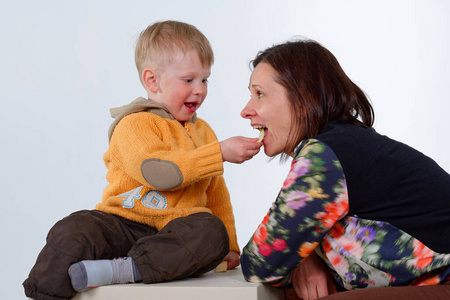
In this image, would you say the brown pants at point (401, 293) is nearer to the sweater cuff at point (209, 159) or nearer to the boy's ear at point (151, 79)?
the sweater cuff at point (209, 159)

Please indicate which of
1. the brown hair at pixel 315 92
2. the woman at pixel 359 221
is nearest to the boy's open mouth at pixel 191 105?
the brown hair at pixel 315 92

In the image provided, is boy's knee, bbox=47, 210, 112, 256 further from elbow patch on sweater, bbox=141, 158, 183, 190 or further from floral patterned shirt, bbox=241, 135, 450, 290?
floral patterned shirt, bbox=241, 135, 450, 290

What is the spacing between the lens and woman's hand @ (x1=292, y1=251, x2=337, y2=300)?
4.52 feet

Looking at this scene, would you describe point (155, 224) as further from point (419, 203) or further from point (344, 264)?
point (419, 203)

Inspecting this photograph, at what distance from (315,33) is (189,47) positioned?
1674mm

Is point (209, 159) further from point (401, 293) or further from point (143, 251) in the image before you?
point (401, 293)

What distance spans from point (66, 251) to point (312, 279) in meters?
0.60

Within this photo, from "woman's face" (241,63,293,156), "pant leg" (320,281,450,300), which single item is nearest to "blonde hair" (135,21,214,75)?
"woman's face" (241,63,293,156)

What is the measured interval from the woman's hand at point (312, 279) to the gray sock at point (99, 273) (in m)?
0.40

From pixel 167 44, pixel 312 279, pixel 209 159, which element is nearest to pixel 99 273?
pixel 209 159

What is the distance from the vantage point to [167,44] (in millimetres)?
1773

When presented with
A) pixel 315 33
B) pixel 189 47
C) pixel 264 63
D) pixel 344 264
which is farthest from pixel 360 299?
pixel 315 33

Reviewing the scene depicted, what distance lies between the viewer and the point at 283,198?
130cm

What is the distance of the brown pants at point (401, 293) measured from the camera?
1.18 meters
